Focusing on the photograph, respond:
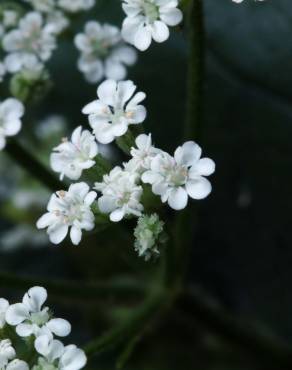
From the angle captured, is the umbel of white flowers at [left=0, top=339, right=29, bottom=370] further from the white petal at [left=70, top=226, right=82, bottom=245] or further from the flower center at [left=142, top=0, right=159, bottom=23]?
the flower center at [left=142, top=0, right=159, bottom=23]

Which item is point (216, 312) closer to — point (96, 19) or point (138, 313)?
point (138, 313)

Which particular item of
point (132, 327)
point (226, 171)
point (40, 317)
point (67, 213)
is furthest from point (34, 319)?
point (226, 171)

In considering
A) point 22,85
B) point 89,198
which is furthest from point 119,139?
point 22,85

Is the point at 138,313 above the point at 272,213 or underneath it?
underneath

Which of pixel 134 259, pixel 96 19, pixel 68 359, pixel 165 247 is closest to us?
pixel 68 359

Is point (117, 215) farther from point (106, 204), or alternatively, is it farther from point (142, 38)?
point (142, 38)

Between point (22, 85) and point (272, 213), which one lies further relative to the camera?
point (272, 213)
